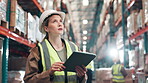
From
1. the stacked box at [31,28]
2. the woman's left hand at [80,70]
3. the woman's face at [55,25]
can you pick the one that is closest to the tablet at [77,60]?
the woman's left hand at [80,70]

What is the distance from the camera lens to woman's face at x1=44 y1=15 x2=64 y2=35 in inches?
92.4

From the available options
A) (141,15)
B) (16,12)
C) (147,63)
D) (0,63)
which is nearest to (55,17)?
(0,63)

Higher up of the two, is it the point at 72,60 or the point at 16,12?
the point at 16,12

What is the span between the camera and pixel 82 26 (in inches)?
Result: 1033

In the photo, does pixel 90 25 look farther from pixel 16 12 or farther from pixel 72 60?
pixel 72 60

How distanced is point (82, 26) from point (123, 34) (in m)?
17.7

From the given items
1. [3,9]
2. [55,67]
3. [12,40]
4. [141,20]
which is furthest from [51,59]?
[141,20]

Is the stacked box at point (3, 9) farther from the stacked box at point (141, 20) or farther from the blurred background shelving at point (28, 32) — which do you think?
the stacked box at point (141, 20)

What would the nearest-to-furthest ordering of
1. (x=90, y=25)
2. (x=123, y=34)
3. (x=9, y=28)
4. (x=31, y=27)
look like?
(x=9, y=28)
(x=31, y=27)
(x=123, y=34)
(x=90, y=25)

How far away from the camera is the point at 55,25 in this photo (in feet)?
7.74

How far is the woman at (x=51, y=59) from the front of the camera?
6.91 ft

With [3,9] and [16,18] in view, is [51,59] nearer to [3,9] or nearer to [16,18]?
[3,9]

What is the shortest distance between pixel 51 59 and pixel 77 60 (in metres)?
0.25

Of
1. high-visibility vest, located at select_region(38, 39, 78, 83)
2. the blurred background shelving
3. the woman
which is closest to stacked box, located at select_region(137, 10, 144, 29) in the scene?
the blurred background shelving
